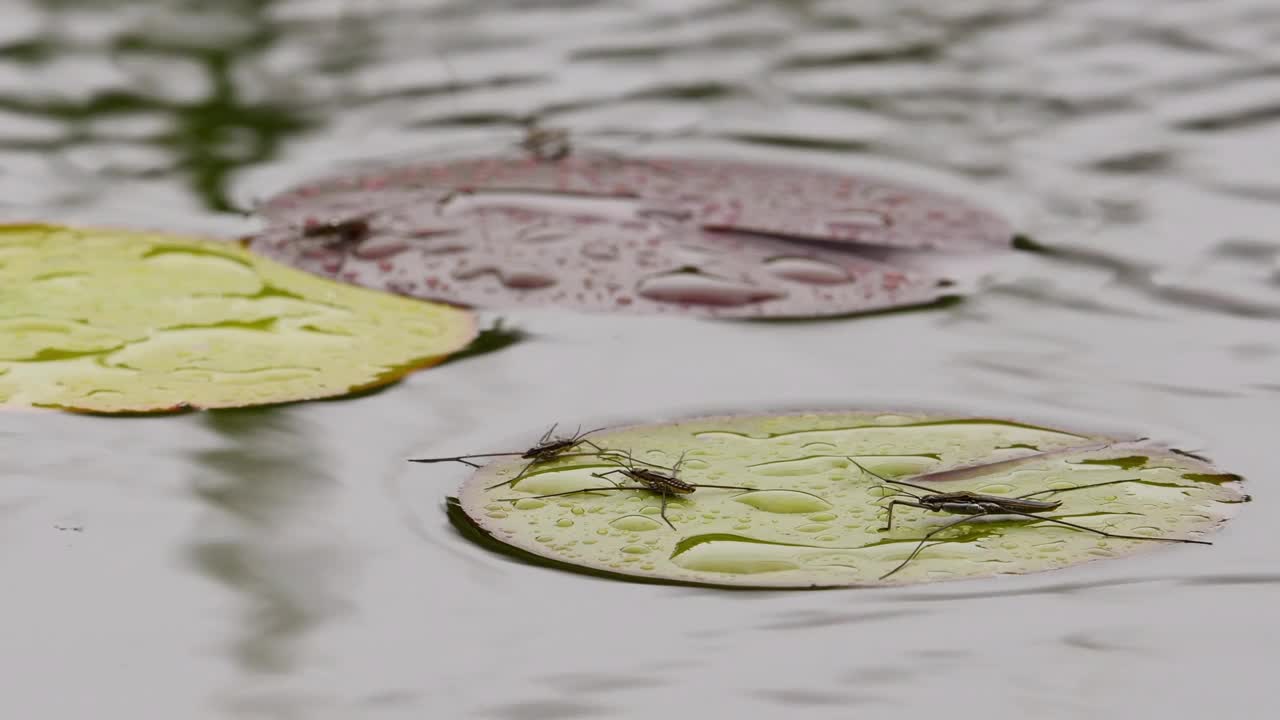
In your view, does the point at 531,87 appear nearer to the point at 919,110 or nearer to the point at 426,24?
the point at 426,24

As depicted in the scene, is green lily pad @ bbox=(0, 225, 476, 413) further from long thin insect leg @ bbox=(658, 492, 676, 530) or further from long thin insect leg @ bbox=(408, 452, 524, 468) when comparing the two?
long thin insect leg @ bbox=(658, 492, 676, 530)

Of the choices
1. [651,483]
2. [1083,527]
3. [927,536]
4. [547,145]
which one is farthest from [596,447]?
[547,145]

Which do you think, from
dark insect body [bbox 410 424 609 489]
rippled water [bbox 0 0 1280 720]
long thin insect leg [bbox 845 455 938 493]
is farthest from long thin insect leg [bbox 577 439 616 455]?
long thin insect leg [bbox 845 455 938 493]

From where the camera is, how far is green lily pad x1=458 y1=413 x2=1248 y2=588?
2.26 m

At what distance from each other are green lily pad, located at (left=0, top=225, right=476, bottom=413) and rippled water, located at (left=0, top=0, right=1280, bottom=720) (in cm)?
8

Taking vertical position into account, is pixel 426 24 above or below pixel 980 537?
above

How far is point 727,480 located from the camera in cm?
245

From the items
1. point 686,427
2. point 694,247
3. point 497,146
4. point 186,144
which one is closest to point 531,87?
point 497,146

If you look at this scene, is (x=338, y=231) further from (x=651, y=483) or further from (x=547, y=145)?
(x=651, y=483)

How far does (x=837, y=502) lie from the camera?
93.6 inches

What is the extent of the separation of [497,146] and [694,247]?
3.29 ft

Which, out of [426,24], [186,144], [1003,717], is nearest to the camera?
[1003,717]

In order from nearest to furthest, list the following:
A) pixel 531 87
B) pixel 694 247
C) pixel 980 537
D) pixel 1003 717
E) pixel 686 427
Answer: pixel 1003 717, pixel 980 537, pixel 686 427, pixel 694 247, pixel 531 87

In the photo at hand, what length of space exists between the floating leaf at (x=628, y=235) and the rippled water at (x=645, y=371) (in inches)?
4.8
